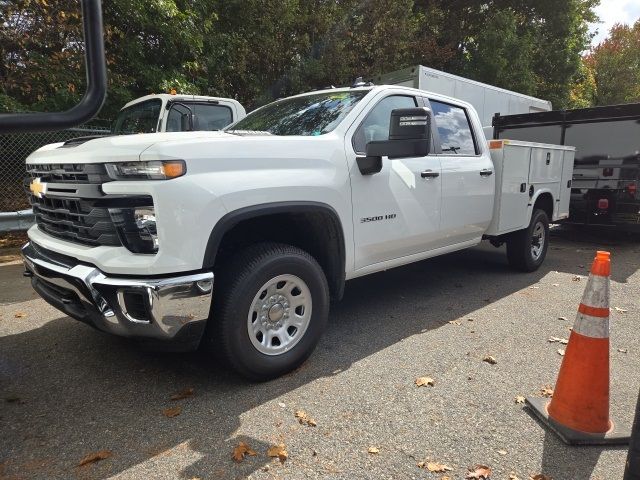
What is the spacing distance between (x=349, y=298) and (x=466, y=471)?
2.87 meters

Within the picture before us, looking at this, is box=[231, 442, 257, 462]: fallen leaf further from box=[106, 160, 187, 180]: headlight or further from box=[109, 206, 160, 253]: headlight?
box=[106, 160, 187, 180]: headlight

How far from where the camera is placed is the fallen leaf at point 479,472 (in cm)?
233

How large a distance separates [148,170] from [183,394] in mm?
1433

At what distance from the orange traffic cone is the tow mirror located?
2605 millimetres

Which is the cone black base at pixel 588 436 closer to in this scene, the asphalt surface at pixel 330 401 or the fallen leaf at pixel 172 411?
the asphalt surface at pixel 330 401

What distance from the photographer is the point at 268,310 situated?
315 centimetres

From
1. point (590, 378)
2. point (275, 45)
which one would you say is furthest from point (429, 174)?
point (275, 45)

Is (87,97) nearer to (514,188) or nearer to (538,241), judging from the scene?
(514,188)

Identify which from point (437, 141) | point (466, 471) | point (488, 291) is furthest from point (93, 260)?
point (488, 291)

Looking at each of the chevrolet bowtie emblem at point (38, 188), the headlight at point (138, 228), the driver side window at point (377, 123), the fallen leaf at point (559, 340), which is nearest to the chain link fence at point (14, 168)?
the chevrolet bowtie emblem at point (38, 188)

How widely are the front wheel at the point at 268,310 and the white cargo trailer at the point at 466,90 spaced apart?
679 centimetres

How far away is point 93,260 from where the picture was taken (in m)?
2.68

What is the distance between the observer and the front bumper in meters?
2.58

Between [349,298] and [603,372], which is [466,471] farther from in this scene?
[349,298]
